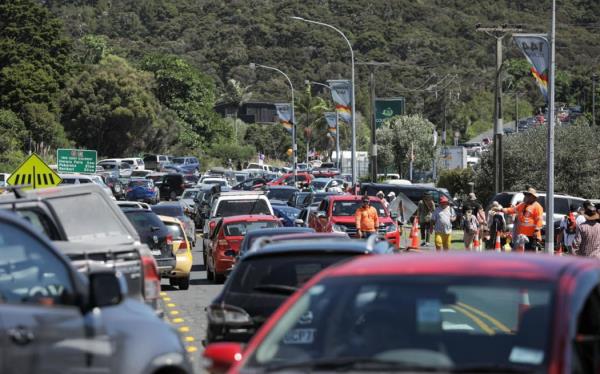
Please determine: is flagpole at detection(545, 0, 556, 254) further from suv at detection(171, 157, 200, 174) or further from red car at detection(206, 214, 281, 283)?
suv at detection(171, 157, 200, 174)

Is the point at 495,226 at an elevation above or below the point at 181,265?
above

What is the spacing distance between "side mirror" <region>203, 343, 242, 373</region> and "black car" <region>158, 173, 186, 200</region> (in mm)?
56705

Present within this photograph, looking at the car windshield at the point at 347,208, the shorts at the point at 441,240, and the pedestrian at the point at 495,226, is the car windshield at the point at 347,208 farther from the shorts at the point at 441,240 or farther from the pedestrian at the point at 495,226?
the shorts at the point at 441,240

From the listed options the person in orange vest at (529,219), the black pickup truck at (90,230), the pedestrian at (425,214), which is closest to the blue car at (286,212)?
the pedestrian at (425,214)

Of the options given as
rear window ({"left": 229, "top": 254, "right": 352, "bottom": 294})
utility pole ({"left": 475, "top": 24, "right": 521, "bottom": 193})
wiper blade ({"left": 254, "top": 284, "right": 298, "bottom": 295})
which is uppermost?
utility pole ({"left": 475, "top": 24, "right": 521, "bottom": 193})

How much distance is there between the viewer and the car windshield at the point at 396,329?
616 centimetres

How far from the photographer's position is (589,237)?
65.9 ft

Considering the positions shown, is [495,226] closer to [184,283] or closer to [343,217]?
[343,217]

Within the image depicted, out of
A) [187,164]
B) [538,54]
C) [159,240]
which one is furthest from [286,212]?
[187,164]

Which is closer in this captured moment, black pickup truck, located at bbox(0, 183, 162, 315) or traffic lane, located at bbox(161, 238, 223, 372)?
black pickup truck, located at bbox(0, 183, 162, 315)

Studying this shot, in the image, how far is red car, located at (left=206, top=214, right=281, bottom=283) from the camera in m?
24.3

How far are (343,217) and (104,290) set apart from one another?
24684mm

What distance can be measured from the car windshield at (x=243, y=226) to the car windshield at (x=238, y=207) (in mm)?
4846

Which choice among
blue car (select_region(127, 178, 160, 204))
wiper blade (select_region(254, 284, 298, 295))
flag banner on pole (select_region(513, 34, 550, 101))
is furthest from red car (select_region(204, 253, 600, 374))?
blue car (select_region(127, 178, 160, 204))
